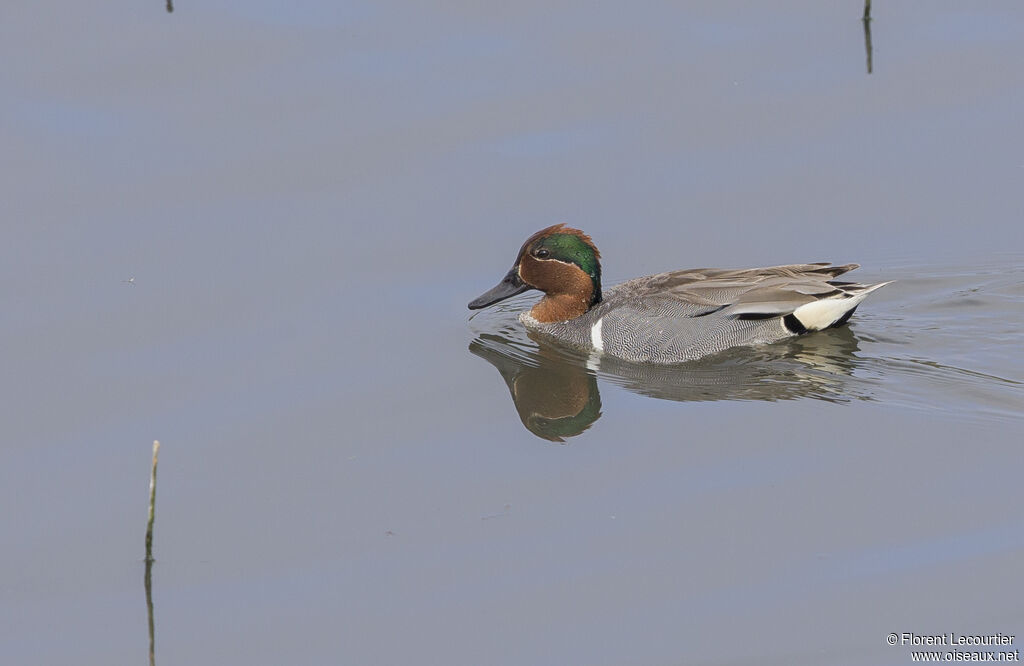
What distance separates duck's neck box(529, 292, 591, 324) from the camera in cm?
1184

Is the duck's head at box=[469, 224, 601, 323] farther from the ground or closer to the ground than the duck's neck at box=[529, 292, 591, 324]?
farther from the ground

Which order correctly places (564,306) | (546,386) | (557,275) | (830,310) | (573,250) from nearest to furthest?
(546,386)
(830,310)
(573,250)
(557,275)
(564,306)

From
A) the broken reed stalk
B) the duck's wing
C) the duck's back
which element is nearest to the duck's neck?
the duck's back

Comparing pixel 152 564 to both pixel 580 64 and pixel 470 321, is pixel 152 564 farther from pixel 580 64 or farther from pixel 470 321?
pixel 580 64

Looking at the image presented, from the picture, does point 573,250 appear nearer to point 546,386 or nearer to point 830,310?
point 546,386

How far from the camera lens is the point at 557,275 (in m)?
11.8

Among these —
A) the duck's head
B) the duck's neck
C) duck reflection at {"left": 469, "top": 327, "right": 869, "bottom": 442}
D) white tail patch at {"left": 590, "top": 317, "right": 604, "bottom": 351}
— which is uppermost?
the duck's head

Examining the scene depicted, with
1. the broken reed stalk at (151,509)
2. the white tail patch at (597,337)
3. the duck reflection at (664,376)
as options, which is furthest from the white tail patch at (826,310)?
the broken reed stalk at (151,509)

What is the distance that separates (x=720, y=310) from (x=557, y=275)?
1410 millimetres

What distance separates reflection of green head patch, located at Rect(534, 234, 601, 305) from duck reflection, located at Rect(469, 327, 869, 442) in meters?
0.66

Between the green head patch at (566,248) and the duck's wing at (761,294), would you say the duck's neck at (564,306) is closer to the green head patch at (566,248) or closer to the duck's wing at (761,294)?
the green head patch at (566,248)

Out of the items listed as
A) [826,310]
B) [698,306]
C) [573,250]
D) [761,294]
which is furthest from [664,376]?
[573,250]

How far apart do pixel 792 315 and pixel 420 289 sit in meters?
2.78

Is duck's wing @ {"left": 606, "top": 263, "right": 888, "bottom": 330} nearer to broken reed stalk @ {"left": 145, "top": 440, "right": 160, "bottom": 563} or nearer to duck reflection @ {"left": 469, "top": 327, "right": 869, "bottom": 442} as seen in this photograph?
duck reflection @ {"left": 469, "top": 327, "right": 869, "bottom": 442}
